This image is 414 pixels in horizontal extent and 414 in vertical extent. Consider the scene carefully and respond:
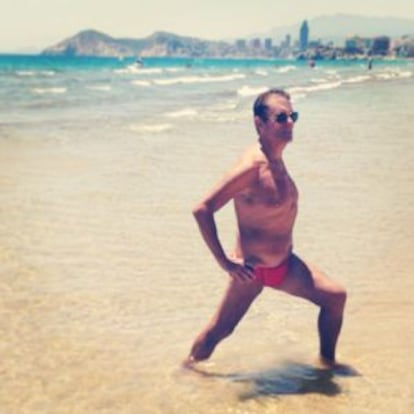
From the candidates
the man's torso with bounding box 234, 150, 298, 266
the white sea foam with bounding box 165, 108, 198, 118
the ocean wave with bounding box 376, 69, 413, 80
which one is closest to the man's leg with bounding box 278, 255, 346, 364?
the man's torso with bounding box 234, 150, 298, 266

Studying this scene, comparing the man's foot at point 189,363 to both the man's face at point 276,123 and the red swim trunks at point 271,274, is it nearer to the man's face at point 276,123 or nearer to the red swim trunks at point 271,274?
the red swim trunks at point 271,274

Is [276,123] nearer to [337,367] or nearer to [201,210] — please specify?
[201,210]

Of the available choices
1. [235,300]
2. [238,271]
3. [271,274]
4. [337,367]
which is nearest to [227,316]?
[235,300]

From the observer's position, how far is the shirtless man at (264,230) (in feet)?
12.0

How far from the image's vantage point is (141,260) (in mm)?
6414

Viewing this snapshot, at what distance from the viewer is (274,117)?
3736 millimetres

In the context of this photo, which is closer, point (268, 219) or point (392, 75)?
point (268, 219)

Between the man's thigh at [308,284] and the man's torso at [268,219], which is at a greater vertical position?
the man's torso at [268,219]

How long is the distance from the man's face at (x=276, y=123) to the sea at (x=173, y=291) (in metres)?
1.46

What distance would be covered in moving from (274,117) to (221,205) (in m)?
0.57

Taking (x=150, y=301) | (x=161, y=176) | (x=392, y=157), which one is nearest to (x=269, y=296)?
(x=150, y=301)

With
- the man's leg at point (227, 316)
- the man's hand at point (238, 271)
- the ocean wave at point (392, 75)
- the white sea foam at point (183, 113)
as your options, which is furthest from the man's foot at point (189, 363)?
the ocean wave at point (392, 75)

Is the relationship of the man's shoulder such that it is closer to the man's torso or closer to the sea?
the man's torso

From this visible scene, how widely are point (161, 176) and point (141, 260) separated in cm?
433
